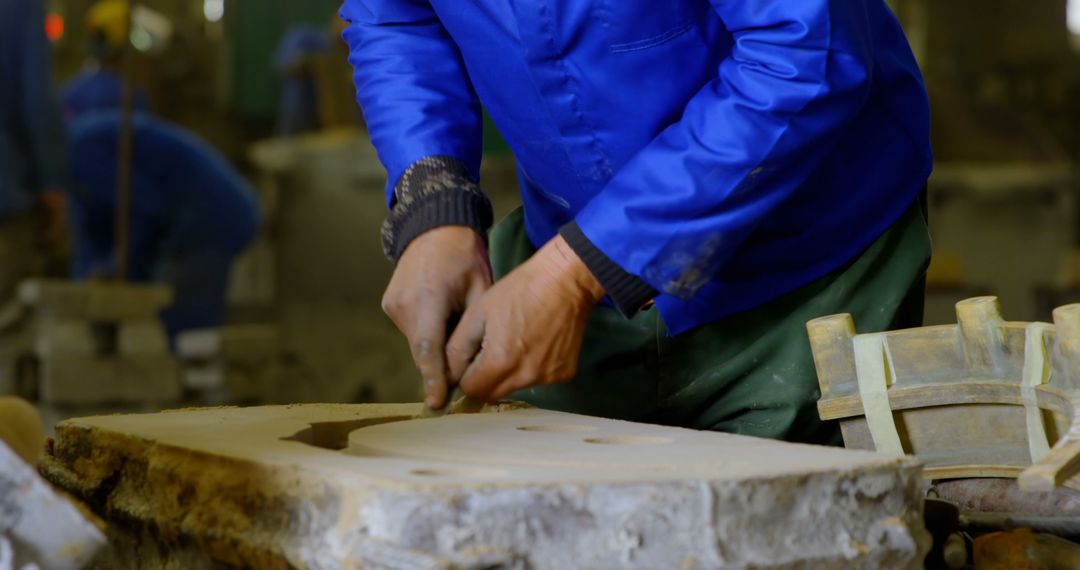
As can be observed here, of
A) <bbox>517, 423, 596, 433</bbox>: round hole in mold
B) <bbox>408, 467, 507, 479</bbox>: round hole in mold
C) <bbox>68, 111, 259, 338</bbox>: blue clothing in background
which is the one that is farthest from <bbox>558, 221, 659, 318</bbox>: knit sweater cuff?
<bbox>68, 111, 259, 338</bbox>: blue clothing in background

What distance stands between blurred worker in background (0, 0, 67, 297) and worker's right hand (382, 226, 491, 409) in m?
4.31

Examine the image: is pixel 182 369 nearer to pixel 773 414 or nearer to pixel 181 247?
pixel 181 247

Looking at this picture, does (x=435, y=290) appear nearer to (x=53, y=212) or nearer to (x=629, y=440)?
(x=629, y=440)

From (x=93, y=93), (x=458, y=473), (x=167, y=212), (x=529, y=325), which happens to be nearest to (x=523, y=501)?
(x=458, y=473)

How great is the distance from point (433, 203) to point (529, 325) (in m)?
0.33

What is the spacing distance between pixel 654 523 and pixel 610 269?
564mm

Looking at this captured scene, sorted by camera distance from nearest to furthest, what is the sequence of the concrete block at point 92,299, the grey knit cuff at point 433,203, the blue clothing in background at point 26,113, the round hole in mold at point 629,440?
the round hole in mold at point 629,440 → the grey knit cuff at point 433,203 → the blue clothing in background at point 26,113 → the concrete block at point 92,299

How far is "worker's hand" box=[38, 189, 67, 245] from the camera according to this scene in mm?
5785

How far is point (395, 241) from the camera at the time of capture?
6.59ft

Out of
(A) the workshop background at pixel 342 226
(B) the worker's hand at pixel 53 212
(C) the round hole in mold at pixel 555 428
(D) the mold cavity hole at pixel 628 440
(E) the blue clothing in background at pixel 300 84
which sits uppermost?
(D) the mold cavity hole at pixel 628 440

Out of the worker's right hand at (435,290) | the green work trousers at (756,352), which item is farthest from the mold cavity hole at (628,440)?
the green work trousers at (756,352)

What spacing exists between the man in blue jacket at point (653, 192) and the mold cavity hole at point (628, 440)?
0.82 ft

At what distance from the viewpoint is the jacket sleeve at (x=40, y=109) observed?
565cm

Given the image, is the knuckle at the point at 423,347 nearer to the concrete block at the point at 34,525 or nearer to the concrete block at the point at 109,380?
the concrete block at the point at 34,525
